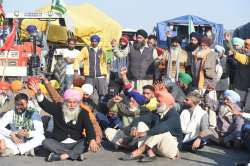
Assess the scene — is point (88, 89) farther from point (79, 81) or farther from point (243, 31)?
point (243, 31)

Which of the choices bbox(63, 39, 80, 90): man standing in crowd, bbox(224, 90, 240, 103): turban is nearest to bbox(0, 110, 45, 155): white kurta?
bbox(63, 39, 80, 90): man standing in crowd

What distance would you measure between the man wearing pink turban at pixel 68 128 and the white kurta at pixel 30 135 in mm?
191

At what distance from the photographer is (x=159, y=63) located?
9.60 m

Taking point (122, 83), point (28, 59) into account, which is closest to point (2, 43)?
point (28, 59)

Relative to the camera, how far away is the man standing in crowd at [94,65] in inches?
382

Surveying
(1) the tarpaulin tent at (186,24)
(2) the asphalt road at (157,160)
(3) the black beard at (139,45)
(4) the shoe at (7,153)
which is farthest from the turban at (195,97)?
(1) the tarpaulin tent at (186,24)

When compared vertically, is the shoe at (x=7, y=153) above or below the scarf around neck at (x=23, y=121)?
below

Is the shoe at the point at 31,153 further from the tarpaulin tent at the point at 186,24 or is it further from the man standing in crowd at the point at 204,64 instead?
the tarpaulin tent at the point at 186,24

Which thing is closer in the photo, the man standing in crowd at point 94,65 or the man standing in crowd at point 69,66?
the man standing in crowd at point 94,65

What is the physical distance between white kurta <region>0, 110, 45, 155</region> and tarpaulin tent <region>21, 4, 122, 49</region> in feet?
36.9

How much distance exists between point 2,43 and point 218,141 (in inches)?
326

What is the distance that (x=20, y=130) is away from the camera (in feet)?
24.2

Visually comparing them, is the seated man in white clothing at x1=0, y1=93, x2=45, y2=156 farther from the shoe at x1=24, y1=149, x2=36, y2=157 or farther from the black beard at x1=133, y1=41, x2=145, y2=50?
the black beard at x1=133, y1=41, x2=145, y2=50

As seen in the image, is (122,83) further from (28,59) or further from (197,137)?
(28,59)
